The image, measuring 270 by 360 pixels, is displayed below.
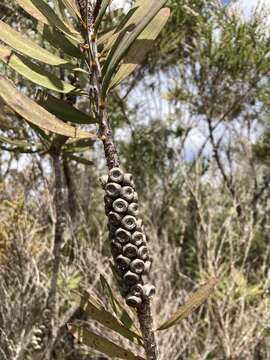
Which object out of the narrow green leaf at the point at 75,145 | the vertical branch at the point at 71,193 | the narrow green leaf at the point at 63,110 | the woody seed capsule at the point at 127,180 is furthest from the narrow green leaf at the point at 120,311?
the vertical branch at the point at 71,193

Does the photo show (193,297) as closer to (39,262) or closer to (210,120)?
(39,262)

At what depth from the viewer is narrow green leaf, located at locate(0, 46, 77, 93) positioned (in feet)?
3.49

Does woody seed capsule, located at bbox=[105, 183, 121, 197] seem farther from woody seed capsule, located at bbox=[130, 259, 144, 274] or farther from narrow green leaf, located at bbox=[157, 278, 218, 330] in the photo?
narrow green leaf, located at bbox=[157, 278, 218, 330]

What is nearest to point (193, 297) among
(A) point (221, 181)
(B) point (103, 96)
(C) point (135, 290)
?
(C) point (135, 290)

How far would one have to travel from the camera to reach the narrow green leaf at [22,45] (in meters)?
1.09

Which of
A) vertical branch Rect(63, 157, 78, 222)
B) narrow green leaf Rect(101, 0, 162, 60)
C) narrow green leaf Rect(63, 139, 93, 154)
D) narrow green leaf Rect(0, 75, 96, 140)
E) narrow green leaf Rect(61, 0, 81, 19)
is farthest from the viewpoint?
vertical branch Rect(63, 157, 78, 222)

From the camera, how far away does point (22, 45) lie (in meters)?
1.12

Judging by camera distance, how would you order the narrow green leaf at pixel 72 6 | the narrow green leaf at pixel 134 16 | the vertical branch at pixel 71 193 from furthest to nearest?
the vertical branch at pixel 71 193 → the narrow green leaf at pixel 72 6 → the narrow green leaf at pixel 134 16

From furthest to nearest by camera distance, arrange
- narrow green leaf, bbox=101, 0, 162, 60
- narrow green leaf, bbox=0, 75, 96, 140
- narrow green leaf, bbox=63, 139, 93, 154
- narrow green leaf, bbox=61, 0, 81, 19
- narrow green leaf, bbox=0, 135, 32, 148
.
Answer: narrow green leaf, bbox=63, 139, 93, 154
narrow green leaf, bbox=0, 135, 32, 148
narrow green leaf, bbox=61, 0, 81, 19
narrow green leaf, bbox=101, 0, 162, 60
narrow green leaf, bbox=0, 75, 96, 140

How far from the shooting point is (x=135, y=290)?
3.44ft

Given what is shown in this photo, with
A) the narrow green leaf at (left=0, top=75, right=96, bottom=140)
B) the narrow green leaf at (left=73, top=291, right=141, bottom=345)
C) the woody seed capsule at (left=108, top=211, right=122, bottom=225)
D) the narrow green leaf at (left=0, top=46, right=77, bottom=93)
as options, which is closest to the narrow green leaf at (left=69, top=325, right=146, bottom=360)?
the narrow green leaf at (left=73, top=291, right=141, bottom=345)

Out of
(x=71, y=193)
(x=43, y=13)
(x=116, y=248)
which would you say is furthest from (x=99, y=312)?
(x=71, y=193)

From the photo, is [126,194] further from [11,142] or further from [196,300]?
[11,142]

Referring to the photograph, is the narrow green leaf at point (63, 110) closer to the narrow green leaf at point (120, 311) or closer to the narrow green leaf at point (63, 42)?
the narrow green leaf at point (63, 42)
